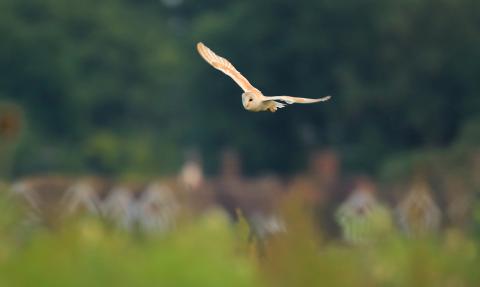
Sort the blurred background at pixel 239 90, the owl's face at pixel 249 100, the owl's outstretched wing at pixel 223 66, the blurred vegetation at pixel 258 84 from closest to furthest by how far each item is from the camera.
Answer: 1. the owl's face at pixel 249 100
2. the owl's outstretched wing at pixel 223 66
3. the blurred background at pixel 239 90
4. the blurred vegetation at pixel 258 84

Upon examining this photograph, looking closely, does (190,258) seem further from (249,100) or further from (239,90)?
(239,90)

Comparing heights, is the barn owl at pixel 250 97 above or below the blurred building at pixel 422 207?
below

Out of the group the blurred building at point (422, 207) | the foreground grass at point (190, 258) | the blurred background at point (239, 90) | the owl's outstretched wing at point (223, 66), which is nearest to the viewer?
the foreground grass at point (190, 258)

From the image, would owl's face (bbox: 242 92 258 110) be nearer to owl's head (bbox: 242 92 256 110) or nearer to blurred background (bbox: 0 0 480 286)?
owl's head (bbox: 242 92 256 110)

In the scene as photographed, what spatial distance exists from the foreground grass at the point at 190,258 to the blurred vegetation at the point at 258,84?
34.1 meters

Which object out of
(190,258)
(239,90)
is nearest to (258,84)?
(239,90)

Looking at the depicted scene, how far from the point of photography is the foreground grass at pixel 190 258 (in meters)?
5.66

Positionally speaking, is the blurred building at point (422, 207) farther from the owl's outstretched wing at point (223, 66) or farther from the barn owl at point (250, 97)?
the owl's outstretched wing at point (223, 66)

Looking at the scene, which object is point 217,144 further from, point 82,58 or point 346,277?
point 346,277

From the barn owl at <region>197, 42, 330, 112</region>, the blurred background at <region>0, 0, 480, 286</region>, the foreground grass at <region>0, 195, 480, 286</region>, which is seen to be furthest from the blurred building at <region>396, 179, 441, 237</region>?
the blurred background at <region>0, 0, 480, 286</region>

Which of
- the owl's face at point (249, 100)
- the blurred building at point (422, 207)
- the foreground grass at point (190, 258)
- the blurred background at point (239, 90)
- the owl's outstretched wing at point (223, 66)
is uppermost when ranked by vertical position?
the blurred background at point (239, 90)

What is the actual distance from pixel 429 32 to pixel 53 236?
41.5 m

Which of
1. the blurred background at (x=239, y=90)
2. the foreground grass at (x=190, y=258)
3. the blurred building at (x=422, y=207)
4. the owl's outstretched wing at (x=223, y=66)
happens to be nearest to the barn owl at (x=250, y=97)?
the owl's outstretched wing at (x=223, y=66)

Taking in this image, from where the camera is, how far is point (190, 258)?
5.71 meters
